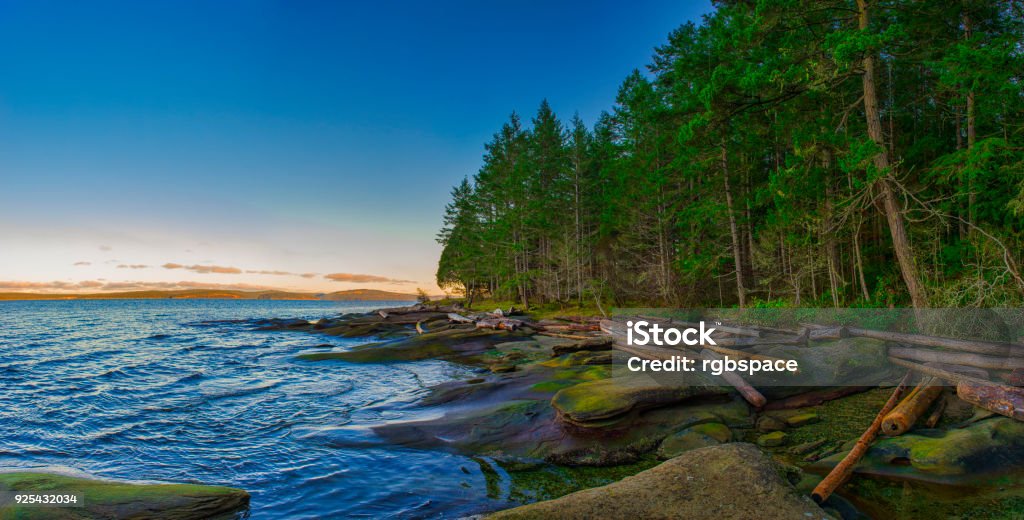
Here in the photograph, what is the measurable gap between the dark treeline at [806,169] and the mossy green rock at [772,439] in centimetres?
823

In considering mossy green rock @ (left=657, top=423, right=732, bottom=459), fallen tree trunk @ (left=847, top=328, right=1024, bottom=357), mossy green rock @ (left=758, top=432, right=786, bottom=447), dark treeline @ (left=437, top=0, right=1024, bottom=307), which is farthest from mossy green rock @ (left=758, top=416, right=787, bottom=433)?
dark treeline @ (left=437, top=0, right=1024, bottom=307)

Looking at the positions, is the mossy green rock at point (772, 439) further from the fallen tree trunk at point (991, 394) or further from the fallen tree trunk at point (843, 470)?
the fallen tree trunk at point (991, 394)

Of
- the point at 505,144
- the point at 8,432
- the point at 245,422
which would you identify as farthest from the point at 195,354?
the point at 505,144

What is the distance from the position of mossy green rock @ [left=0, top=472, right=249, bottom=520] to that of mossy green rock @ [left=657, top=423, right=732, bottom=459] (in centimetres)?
597

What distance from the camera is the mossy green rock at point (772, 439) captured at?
681cm

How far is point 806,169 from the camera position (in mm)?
15562

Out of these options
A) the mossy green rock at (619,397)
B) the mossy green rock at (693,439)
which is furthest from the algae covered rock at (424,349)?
the mossy green rock at (693,439)

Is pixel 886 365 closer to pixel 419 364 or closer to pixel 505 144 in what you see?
pixel 419 364

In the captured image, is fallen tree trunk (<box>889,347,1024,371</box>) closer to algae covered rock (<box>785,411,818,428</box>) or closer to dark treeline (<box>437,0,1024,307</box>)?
algae covered rock (<box>785,411,818,428</box>)

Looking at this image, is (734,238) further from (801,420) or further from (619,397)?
(619,397)

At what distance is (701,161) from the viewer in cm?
2264

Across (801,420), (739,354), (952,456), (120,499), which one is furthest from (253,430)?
(952,456)

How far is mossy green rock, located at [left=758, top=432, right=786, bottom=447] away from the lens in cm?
681

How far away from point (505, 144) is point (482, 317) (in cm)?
2416
